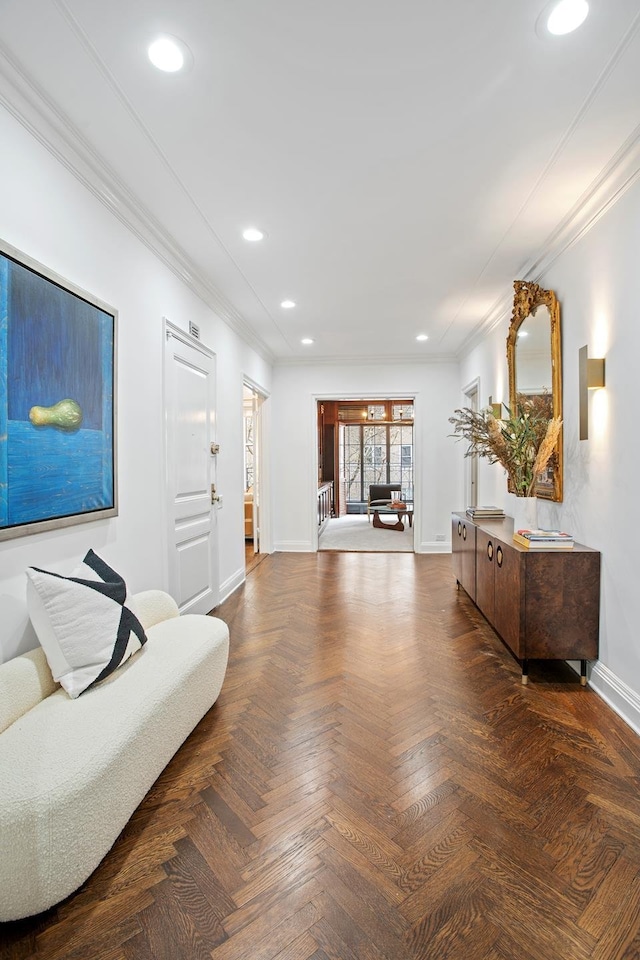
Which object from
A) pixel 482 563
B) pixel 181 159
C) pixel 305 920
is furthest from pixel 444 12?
pixel 482 563

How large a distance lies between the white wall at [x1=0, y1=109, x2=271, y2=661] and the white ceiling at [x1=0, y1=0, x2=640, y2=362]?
165 mm

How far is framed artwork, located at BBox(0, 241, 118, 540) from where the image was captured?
1775 mm

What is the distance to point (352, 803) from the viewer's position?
5.71 ft

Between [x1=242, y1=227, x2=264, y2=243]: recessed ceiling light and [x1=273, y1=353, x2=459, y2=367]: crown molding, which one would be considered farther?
[x1=273, y1=353, x2=459, y2=367]: crown molding

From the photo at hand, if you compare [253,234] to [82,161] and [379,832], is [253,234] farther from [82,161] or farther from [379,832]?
[379,832]

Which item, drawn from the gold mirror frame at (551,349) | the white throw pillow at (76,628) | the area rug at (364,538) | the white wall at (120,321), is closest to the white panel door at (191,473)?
the white wall at (120,321)

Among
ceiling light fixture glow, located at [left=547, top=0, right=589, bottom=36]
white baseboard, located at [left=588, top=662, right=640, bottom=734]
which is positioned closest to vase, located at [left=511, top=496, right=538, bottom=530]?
white baseboard, located at [left=588, top=662, right=640, bottom=734]

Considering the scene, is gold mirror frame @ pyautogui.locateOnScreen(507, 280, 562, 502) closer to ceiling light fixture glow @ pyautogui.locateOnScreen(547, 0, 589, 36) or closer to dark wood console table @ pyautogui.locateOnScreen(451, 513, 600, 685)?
dark wood console table @ pyautogui.locateOnScreen(451, 513, 600, 685)

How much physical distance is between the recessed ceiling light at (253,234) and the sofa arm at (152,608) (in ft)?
7.43

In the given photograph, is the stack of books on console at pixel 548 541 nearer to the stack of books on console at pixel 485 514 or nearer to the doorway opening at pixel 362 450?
the stack of books on console at pixel 485 514

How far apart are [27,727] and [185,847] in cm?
→ 63

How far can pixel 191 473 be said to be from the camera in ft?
11.9

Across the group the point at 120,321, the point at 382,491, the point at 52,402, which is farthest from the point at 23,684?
the point at 382,491

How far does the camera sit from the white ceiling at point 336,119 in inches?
63.1
